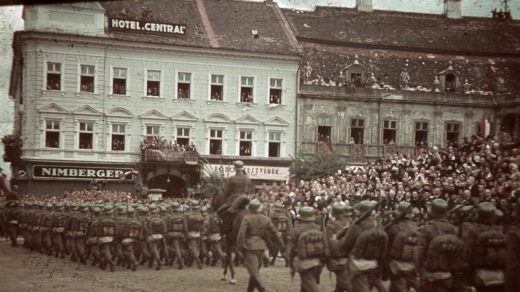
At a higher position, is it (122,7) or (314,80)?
(122,7)

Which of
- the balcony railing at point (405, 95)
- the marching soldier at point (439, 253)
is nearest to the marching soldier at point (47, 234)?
the balcony railing at point (405, 95)

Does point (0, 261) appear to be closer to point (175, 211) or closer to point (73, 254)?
point (73, 254)

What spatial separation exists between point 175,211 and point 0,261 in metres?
4.43

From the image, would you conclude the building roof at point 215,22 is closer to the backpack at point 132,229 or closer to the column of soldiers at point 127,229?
the column of soldiers at point 127,229

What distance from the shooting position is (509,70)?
1424 cm

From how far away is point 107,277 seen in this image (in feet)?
49.6

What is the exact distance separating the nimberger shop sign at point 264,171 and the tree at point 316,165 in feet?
0.86

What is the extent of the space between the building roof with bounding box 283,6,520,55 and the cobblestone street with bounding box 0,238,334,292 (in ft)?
20.9

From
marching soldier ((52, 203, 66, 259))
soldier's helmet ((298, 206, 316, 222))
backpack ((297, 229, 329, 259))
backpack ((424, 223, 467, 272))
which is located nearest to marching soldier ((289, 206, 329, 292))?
backpack ((297, 229, 329, 259))

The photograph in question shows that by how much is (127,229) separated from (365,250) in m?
7.94

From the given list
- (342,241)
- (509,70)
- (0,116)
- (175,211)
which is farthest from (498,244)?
(0,116)

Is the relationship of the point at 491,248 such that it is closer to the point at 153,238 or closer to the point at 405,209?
the point at 405,209

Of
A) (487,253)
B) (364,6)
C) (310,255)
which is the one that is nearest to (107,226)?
(310,255)

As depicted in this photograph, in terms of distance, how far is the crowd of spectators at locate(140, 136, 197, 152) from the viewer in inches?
594
